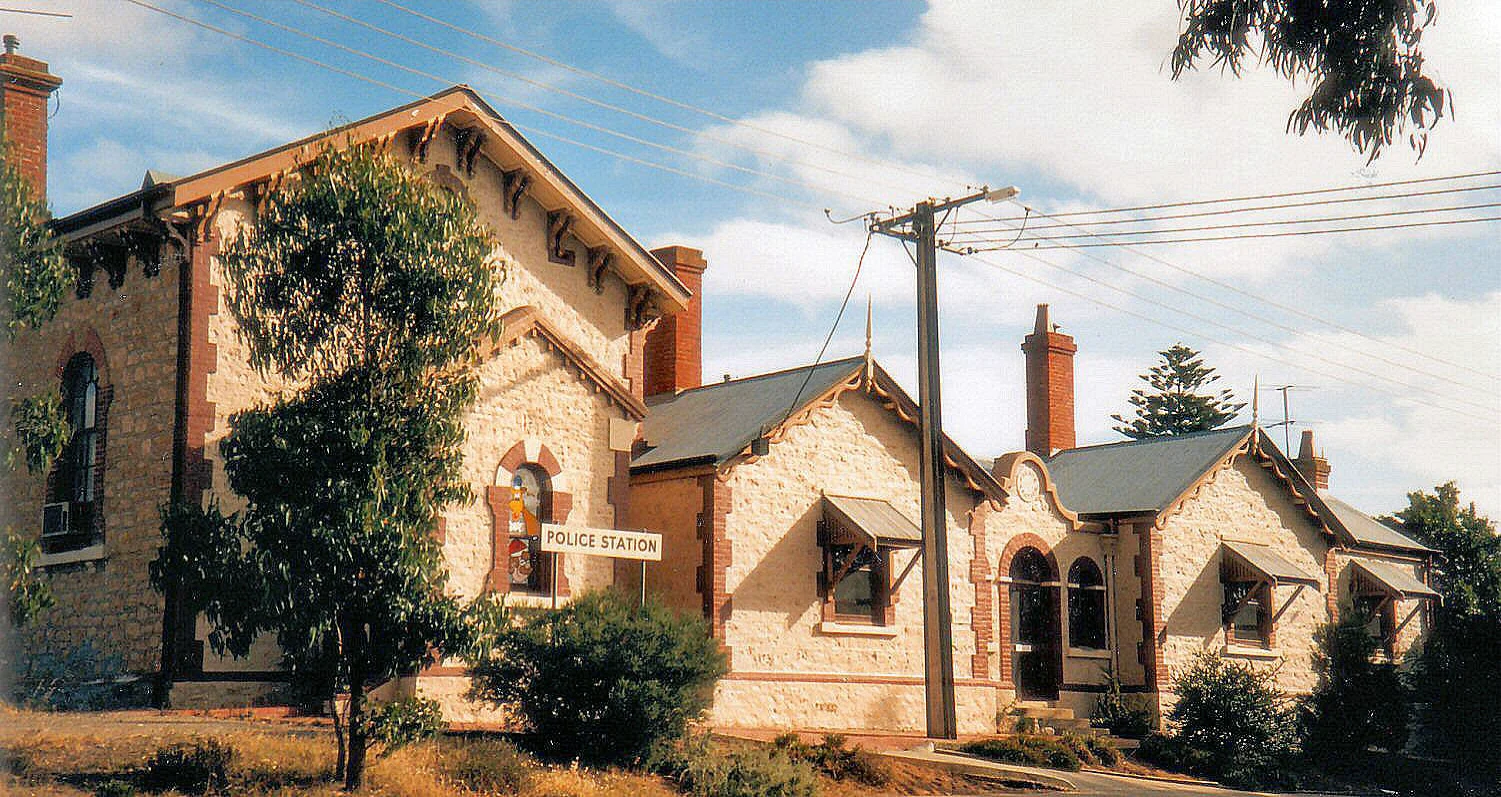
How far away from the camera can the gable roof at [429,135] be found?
19812 millimetres

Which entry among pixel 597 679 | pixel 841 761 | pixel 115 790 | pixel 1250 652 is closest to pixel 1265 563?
pixel 1250 652

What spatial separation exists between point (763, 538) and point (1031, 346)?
13007 mm

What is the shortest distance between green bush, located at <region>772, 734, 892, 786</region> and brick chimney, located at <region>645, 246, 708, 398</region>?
35.1ft

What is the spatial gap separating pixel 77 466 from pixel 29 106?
580 cm

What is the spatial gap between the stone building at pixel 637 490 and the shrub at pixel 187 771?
4425 millimetres

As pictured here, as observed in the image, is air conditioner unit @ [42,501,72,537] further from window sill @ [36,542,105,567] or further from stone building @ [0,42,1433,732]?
window sill @ [36,542,105,567]

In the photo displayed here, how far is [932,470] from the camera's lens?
2355cm

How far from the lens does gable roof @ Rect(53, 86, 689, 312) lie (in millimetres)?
19812

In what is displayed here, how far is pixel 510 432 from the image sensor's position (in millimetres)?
22062

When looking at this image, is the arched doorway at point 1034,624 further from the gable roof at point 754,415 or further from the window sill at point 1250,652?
the window sill at point 1250,652

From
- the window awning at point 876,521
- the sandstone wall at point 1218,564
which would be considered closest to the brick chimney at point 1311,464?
the sandstone wall at point 1218,564

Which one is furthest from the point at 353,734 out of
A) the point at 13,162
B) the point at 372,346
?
the point at 13,162

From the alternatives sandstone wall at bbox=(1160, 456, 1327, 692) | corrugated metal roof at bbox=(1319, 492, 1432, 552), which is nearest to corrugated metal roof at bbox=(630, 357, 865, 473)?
sandstone wall at bbox=(1160, 456, 1327, 692)

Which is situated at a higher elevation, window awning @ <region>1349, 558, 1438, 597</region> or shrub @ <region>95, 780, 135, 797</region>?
window awning @ <region>1349, 558, 1438, 597</region>
